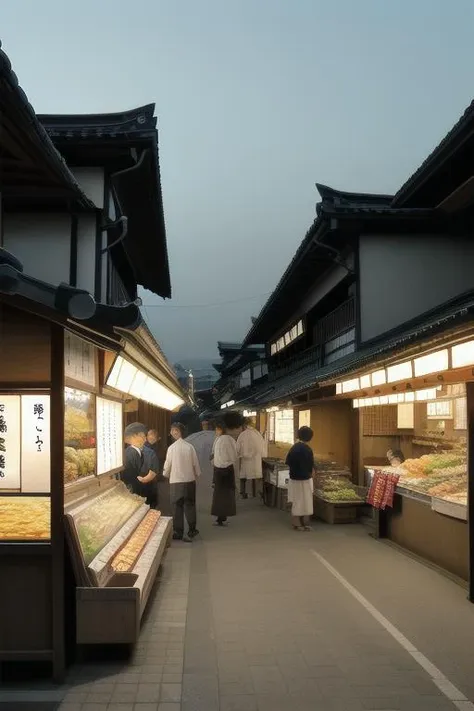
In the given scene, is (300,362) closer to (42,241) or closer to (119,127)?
(42,241)

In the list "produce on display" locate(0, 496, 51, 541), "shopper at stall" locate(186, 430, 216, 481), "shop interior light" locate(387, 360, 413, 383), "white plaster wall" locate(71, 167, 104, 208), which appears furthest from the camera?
"shopper at stall" locate(186, 430, 216, 481)

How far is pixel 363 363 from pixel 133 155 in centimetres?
770

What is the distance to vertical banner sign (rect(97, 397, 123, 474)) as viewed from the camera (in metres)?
8.53

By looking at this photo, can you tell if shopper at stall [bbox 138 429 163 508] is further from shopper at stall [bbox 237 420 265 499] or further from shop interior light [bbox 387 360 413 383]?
shopper at stall [bbox 237 420 265 499]

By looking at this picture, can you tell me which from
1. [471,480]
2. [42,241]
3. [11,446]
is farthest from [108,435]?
[42,241]

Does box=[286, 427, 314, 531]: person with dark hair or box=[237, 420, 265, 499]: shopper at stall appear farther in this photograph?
box=[237, 420, 265, 499]: shopper at stall

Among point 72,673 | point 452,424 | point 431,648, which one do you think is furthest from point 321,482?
point 72,673

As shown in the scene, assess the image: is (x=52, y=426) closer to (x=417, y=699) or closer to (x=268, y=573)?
(x=417, y=699)

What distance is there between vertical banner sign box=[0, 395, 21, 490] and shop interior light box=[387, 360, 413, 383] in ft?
17.5

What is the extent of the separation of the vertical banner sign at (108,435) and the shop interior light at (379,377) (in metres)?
4.13

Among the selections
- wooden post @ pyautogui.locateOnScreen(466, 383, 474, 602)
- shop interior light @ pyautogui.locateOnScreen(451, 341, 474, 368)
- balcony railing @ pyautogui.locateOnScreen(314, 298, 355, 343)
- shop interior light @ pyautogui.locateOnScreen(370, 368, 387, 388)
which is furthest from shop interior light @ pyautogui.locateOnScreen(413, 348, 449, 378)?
balcony railing @ pyautogui.locateOnScreen(314, 298, 355, 343)

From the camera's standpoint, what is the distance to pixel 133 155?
15414 mm

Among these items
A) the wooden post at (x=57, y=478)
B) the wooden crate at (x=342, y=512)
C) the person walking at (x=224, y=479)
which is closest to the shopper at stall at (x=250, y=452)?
the person walking at (x=224, y=479)

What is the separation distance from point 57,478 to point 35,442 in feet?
1.39
